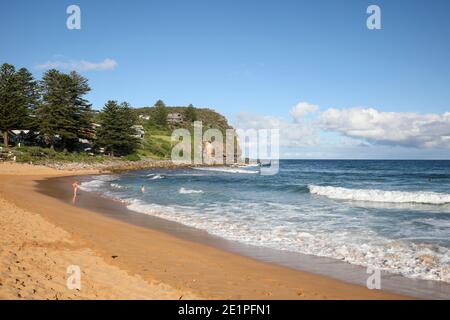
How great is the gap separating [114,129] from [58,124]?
12725 mm

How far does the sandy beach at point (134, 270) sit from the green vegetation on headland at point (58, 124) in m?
42.8

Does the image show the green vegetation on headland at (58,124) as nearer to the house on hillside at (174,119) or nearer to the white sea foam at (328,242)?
the white sea foam at (328,242)

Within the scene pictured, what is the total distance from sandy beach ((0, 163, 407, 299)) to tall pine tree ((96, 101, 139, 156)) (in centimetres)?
5597

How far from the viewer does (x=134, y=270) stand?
28.0 feet

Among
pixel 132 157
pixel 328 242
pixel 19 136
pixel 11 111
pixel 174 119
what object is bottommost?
pixel 328 242

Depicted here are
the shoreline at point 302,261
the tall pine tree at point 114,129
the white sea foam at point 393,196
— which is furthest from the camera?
the tall pine tree at point 114,129

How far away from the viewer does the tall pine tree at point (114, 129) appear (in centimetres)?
6694

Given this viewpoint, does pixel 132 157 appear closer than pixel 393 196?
No

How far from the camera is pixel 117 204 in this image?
22.9 meters

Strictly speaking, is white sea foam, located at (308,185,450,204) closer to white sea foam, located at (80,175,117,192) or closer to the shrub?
white sea foam, located at (80,175,117,192)

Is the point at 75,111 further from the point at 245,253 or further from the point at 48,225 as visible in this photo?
the point at 245,253

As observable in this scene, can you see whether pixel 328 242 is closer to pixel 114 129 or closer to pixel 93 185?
pixel 93 185

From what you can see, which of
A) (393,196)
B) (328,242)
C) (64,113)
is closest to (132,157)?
(64,113)

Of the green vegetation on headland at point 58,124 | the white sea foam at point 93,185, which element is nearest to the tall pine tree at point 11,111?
the green vegetation on headland at point 58,124
